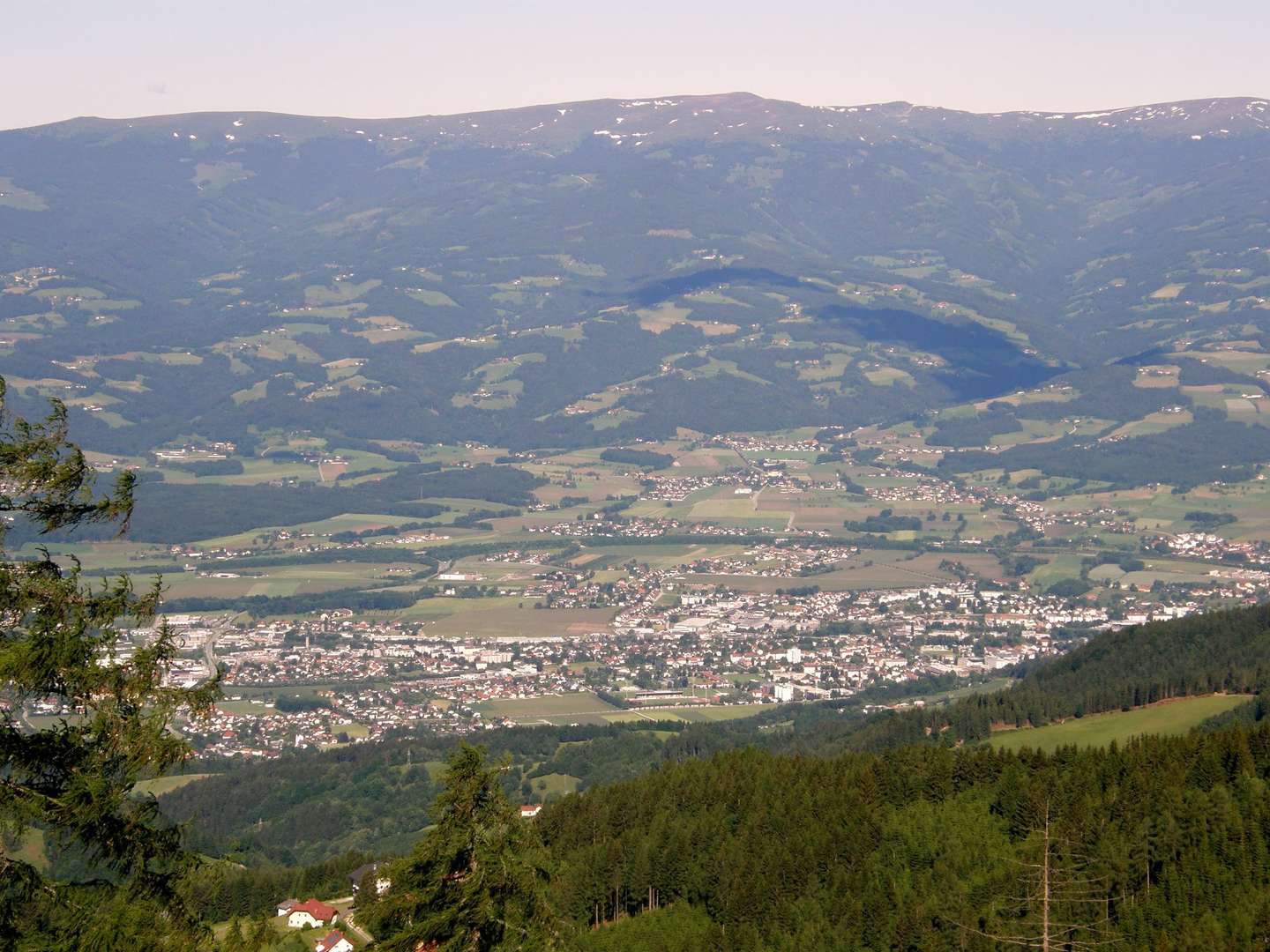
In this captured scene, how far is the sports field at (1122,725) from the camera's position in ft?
184

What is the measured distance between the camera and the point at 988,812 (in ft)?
150

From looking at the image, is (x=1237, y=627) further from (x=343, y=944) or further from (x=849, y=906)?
(x=343, y=944)

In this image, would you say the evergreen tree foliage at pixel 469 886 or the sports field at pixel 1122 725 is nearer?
the evergreen tree foliage at pixel 469 886

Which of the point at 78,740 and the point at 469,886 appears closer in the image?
the point at 78,740

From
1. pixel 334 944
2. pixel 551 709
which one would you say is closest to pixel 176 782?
pixel 551 709

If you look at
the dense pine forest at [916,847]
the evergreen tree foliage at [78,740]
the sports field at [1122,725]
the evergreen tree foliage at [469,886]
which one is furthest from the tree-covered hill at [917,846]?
the evergreen tree foliage at [78,740]

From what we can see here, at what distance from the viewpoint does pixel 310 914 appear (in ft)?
141

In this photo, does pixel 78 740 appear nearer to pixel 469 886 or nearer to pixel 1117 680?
pixel 469 886

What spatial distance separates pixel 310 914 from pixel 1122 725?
101 feet

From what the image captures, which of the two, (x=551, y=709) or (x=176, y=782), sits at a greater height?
(x=176, y=782)

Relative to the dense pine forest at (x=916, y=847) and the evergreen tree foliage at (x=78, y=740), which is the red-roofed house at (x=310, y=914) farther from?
the evergreen tree foliage at (x=78, y=740)

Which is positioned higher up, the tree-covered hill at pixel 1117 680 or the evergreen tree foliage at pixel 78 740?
the evergreen tree foliage at pixel 78 740

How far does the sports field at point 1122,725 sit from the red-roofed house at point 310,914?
23711 millimetres

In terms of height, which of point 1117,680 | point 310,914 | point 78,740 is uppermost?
point 78,740
